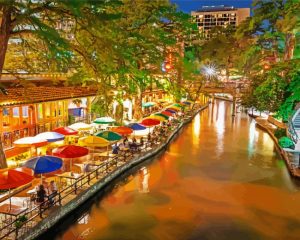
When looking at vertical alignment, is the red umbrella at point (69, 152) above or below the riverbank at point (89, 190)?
above

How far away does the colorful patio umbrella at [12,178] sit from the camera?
12555mm

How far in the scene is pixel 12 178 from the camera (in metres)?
12.8

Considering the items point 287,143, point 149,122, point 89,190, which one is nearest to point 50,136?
point 89,190

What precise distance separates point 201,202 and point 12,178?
1016cm

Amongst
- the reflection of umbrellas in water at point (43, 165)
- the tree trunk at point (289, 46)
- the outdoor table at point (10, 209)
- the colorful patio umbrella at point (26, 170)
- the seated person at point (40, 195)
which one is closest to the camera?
the outdoor table at point (10, 209)

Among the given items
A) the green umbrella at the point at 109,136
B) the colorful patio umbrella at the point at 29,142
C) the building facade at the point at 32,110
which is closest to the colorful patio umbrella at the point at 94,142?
the green umbrella at the point at 109,136

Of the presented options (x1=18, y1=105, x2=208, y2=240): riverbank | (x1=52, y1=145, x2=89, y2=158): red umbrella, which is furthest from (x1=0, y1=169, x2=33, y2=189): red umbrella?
(x1=52, y1=145, x2=89, y2=158): red umbrella

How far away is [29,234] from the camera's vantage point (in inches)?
497

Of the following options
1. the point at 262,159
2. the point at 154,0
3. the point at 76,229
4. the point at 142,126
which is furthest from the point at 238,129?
the point at 76,229

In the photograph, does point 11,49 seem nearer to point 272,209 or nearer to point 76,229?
point 76,229

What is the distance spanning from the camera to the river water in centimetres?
1493

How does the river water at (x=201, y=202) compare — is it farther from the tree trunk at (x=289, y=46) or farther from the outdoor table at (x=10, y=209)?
the tree trunk at (x=289, y=46)

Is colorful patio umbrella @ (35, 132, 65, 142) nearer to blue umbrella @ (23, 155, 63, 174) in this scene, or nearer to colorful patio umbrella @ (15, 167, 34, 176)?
blue umbrella @ (23, 155, 63, 174)

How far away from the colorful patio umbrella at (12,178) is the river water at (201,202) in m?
3.15
